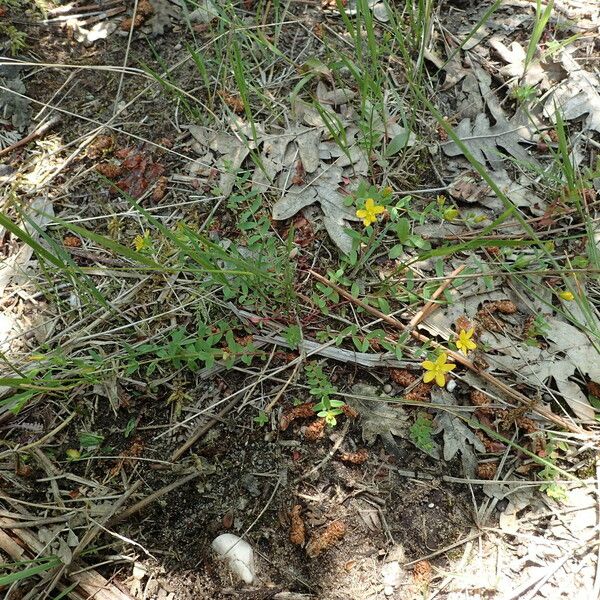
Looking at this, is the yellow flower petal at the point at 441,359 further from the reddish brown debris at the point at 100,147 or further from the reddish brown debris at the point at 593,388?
the reddish brown debris at the point at 100,147

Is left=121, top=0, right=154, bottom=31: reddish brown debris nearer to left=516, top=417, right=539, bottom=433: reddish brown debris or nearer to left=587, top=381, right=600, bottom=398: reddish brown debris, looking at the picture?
left=516, top=417, right=539, bottom=433: reddish brown debris

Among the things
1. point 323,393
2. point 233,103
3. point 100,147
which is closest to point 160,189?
point 100,147

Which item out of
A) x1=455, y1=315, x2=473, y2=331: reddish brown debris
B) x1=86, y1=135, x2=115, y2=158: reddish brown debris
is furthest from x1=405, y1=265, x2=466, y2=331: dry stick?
x1=86, y1=135, x2=115, y2=158: reddish brown debris

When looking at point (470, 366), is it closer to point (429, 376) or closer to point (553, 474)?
point (429, 376)

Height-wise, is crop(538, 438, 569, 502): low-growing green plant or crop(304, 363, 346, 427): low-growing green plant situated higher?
crop(304, 363, 346, 427): low-growing green plant

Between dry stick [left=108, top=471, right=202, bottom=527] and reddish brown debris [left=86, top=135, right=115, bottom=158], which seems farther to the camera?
reddish brown debris [left=86, top=135, right=115, bottom=158]

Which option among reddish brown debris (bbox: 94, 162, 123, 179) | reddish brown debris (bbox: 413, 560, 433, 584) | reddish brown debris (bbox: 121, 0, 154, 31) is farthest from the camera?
reddish brown debris (bbox: 121, 0, 154, 31)

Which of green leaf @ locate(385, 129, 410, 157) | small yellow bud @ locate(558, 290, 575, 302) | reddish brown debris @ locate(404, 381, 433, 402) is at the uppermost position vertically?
green leaf @ locate(385, 129, 410, 157)

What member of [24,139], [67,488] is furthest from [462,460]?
[24,139]

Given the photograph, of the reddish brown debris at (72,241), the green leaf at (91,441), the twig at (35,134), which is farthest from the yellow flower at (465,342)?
the twig at (35,134)

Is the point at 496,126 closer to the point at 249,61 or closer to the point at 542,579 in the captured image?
the point at 249,61
